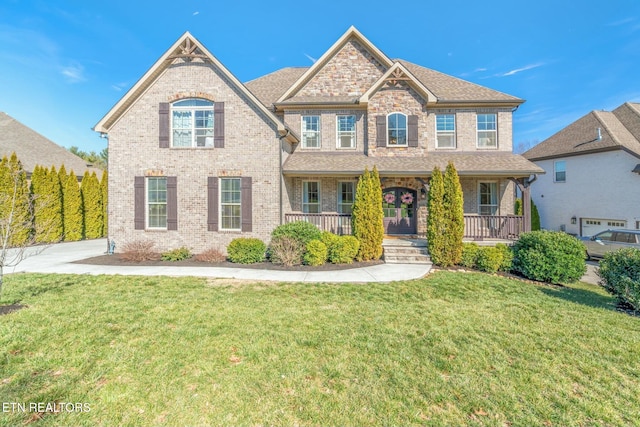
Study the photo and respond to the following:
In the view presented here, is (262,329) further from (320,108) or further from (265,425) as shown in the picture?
(320,108)

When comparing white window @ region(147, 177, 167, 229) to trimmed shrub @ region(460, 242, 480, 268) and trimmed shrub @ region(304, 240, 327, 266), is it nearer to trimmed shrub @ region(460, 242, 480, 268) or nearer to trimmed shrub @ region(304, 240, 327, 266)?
trimmed shrub @ region(304, 240, 327, 266)

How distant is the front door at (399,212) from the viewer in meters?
12.9

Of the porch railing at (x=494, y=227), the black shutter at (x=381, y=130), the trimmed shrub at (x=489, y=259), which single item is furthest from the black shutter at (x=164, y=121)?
the porch railing at (x=494, y=227)

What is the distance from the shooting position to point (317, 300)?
6.07 m

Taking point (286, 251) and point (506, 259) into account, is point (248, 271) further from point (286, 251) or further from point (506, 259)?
point (506, 259)

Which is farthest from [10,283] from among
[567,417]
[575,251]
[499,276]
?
[575,251]

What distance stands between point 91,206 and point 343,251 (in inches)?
628

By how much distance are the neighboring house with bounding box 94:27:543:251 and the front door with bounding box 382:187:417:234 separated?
12 cm

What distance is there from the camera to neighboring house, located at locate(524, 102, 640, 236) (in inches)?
581

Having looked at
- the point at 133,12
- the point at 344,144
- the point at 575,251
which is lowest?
the point at 575,251

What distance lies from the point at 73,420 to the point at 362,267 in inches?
299

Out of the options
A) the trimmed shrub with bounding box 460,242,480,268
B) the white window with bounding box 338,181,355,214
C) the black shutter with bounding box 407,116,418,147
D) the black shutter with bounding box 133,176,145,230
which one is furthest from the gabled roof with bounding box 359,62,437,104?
the black shutter with bounding box 133,176,145,230

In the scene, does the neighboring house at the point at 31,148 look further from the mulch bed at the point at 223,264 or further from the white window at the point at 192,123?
the white window at the point at 192,123

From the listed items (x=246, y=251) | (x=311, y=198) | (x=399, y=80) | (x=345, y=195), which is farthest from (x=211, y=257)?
(x=399, y=80)
